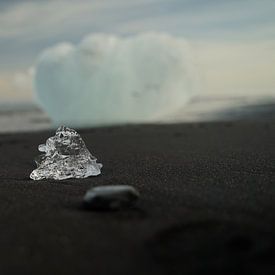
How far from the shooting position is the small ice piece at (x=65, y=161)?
5668mm

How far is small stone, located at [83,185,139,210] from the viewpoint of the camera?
3648 mm

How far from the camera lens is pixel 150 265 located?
2779mm

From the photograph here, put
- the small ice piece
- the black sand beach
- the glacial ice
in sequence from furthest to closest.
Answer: the glacial ice → the small ice piece → the black sand beach

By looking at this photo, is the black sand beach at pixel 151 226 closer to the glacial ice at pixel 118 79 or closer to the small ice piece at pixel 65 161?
the small ice piece at pixel 65 161

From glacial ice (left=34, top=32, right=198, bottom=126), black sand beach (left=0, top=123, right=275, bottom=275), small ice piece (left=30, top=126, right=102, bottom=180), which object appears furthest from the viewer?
glacial ice (left=34, top=32, right=198, bottom=126)

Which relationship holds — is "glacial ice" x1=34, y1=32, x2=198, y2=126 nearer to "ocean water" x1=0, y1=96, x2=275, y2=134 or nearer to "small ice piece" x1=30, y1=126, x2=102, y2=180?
"ocean water" x1=0, y1=96, x2=275, y2=134

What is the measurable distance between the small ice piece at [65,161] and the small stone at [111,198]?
76.4 inches

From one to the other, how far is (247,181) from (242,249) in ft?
6.96

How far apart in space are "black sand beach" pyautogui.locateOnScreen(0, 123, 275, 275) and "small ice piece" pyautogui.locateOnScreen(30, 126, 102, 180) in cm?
21

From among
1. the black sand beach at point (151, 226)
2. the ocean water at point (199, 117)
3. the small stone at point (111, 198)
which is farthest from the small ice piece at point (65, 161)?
the ocean water at point (199, 117)

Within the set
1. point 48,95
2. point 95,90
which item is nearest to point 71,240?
point 95,90

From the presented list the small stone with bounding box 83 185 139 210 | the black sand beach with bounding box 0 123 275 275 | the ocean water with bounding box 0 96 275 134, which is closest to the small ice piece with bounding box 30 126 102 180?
the black sand beach with bounding box 0 123 275 275

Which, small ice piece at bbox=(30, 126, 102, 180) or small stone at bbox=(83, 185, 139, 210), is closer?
small stone at bbox=(83, 185, 139, 210)

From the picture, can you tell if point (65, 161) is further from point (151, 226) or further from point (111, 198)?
point (151, 226)
